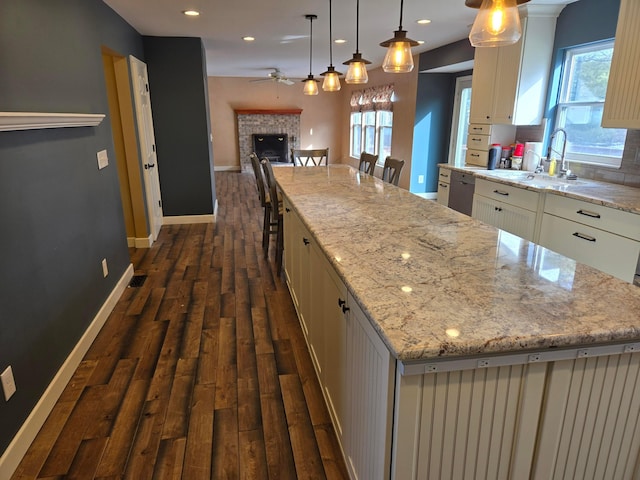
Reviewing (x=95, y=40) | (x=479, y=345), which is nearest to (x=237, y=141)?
(x=95, y=40)

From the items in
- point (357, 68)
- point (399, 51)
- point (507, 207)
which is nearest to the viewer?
point (399, 51)

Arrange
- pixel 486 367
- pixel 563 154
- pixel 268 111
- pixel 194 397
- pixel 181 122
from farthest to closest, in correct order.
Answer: pixel 268 111, pixel 181 122, pixel 563 154, pixel 194 397, pixel 486 367

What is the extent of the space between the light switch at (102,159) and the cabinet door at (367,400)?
8.27ft

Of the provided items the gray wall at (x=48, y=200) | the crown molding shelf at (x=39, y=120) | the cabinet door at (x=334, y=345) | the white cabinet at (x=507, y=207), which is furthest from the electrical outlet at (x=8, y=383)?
the white cabinet at (x=507, y=207)

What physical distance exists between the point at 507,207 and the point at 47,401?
3641 mm

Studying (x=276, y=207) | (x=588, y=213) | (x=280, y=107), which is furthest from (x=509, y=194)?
A: (x=280, y=107)

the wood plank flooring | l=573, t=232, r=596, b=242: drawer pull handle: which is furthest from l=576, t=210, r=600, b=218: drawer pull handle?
the wood plank flooring

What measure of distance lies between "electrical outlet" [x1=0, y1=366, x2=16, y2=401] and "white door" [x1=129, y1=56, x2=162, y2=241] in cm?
321

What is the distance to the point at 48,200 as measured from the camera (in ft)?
7.30

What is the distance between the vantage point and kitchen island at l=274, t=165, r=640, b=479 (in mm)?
1078

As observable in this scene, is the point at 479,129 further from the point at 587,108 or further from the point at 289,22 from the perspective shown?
the point at 289,22

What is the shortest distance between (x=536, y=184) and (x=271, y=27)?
3.24m

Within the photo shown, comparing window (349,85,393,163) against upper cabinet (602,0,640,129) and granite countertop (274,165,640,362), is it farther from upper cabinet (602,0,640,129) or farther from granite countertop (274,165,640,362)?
granite countertop (274,165,640,362)

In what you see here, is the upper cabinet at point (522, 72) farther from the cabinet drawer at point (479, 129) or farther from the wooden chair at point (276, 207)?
the wooden chair at point (276, 207)
